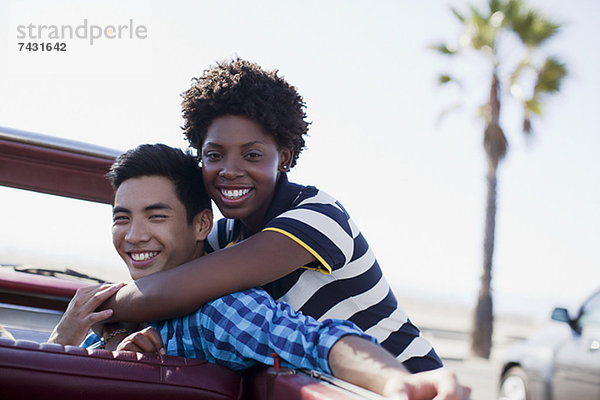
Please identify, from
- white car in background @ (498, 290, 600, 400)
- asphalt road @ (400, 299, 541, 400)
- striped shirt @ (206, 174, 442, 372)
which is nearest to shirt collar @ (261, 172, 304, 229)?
striped shirt @ (206, 174, 442, 372)

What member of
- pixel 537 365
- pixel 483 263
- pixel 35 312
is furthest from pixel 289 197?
pixel 483 263

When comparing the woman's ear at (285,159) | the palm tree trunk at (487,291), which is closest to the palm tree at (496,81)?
the palm tree trunk at (487,291)

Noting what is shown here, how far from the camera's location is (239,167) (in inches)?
81.7

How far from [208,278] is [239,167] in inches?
23.2

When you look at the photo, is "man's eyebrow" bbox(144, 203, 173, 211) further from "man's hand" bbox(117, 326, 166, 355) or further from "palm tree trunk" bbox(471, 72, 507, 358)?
"palm tree trunk" bbox(471, 72, 507, 358)

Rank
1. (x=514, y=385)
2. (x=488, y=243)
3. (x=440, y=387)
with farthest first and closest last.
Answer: (x=488, y=243)
(x=514, y=385)
(x=440, y=387)

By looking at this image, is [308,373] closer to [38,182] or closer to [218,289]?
[218,289]

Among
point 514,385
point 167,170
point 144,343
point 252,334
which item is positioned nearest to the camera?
point 252,334

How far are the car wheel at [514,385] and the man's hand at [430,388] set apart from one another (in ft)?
19.0

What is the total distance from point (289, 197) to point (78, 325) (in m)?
0.79

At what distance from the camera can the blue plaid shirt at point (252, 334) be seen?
1256 mm

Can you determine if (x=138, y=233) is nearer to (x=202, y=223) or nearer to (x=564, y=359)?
(x=202, y=223)

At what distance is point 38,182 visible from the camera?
254 cm

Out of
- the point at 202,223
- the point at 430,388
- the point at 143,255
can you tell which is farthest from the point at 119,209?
the point at 430,388
